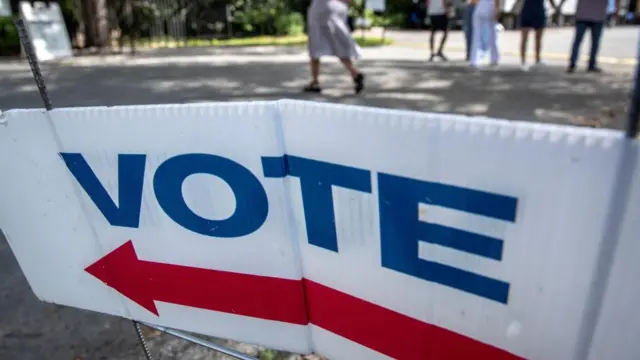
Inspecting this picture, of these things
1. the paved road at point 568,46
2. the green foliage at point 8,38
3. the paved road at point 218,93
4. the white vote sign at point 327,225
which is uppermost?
the green foliage at point 8,38

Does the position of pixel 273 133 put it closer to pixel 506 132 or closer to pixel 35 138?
pixel 506 132

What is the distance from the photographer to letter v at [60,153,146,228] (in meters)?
1.64

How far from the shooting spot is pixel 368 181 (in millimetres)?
1296

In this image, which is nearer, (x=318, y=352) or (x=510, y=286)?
(x=510, y=286)

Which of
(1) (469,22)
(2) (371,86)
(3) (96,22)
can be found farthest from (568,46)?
(3) (96,22)

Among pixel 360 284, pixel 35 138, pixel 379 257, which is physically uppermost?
pixel 35 138

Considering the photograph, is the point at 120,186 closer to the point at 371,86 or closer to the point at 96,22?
the point at 371,86

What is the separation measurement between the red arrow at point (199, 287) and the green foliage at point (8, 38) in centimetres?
1379

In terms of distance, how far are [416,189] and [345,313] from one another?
→ 0.55 metres

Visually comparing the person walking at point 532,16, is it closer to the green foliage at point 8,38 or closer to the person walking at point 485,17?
the person walking at point 485,17

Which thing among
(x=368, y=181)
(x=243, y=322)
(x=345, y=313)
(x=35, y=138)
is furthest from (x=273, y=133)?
(x=35, y=138)

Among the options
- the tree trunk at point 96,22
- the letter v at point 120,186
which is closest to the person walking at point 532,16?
the letter v at point 120,186

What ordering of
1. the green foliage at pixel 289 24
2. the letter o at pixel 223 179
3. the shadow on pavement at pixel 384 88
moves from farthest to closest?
the green foliage at pixel 289 24 → the shadow on pavement at pixel 384 88 → the letter o at pixel 223 179

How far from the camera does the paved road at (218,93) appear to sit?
231cm
